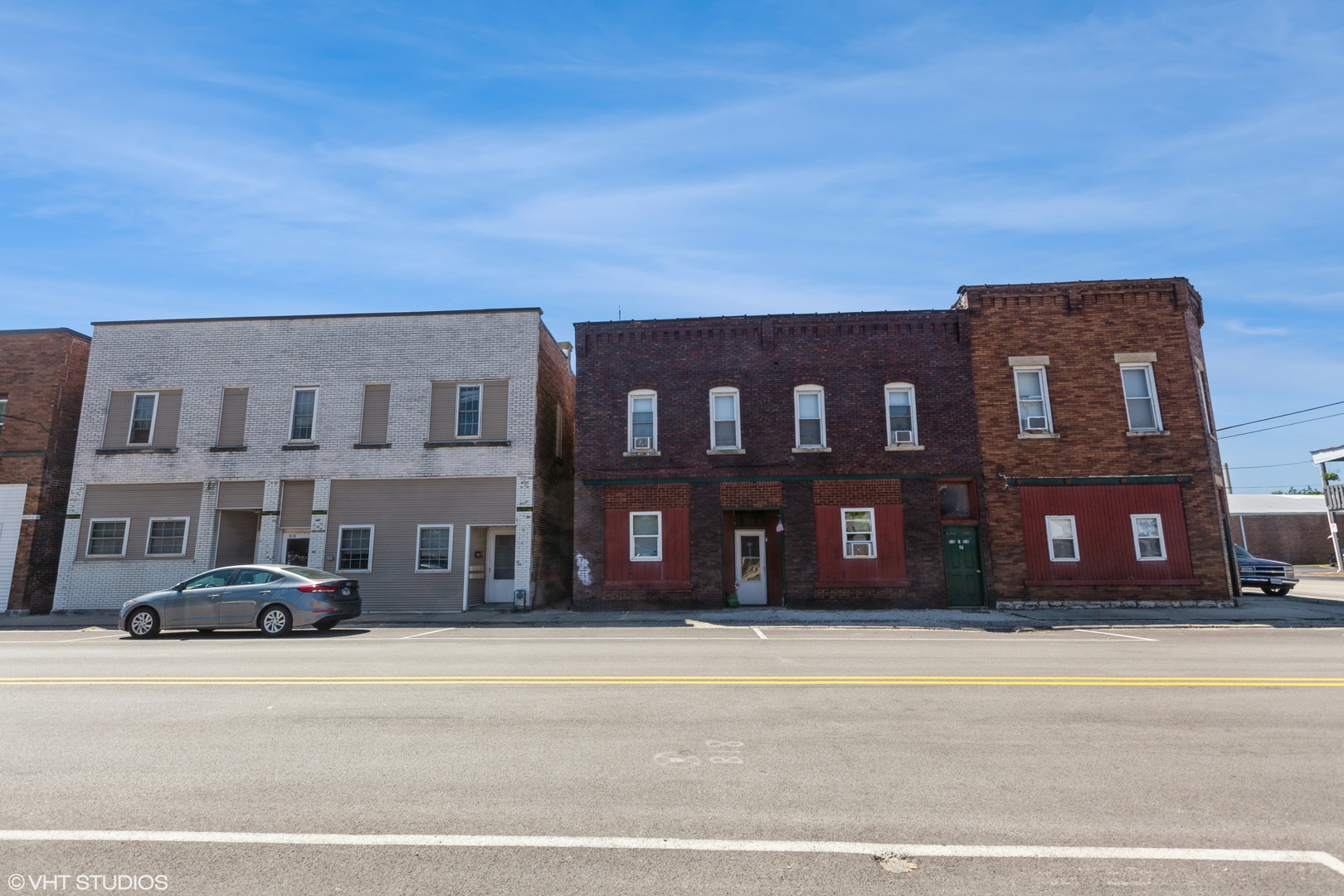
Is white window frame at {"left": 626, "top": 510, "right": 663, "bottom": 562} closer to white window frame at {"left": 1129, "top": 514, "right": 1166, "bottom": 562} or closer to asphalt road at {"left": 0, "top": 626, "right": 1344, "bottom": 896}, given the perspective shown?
asphalt road at {"left": 0, "top": 626, "right": 1344, "bottom": 896}

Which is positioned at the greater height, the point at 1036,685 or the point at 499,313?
the point at 499,313

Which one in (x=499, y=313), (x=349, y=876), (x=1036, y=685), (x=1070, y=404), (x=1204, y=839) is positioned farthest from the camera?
(x=499, y=313)

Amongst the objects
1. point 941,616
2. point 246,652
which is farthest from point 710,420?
point 246,652

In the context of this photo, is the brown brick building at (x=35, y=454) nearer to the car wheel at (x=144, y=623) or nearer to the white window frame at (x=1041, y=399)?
the car wheel at (x=144, y=623)

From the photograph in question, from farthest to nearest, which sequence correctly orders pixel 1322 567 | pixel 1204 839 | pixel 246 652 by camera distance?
1. pixel 1322 567
2. pixel 246 652
3. pixel 1204 839

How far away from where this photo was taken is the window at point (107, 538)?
20109 mm

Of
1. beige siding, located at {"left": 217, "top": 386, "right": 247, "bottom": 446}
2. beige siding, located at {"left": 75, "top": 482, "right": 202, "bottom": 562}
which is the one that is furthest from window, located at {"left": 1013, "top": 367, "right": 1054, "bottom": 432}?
beige siding, located at {"left": 75, "top": 482, "right": 202, "bottom": 562}

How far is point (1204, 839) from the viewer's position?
3.76m

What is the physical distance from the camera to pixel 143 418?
2091 cm

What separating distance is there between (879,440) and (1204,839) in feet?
52.6

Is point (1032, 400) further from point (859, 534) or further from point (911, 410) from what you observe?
point (859, 534)

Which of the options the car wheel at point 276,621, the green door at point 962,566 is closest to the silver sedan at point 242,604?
the car wheel at point 276,621

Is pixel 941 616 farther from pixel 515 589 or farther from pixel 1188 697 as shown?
pixel 515 589

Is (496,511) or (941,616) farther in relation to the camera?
(496,511)
